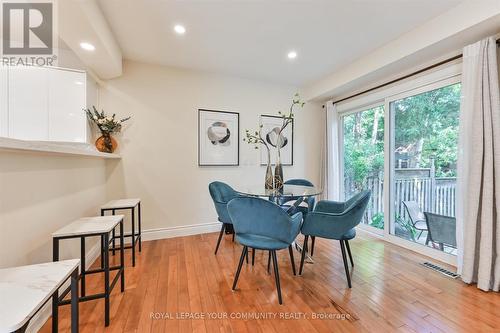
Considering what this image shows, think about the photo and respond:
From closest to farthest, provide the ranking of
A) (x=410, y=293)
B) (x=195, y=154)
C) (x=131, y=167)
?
(x=410, y=293) < (x=131, y=167) < (x=195, y=154)

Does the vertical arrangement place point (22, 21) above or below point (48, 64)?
above

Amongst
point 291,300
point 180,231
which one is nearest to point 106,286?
point 291,300

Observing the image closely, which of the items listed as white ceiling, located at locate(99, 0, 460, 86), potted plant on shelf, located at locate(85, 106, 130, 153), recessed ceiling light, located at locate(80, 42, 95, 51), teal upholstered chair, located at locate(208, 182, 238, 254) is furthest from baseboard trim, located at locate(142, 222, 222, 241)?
white ceiling, located at locate(99, 0, 460, 86)

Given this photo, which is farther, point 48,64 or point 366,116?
point 366,116

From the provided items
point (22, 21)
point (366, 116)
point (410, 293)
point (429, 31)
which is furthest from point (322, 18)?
point (22, 21)

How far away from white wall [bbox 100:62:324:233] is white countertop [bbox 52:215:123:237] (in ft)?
4.71

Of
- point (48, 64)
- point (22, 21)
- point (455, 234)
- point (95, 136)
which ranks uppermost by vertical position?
point (22, 21)

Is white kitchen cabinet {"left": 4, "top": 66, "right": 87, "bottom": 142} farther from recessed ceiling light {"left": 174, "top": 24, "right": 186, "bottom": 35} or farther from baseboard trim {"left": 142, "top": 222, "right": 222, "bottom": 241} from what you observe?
baseboard trim {"left": 142, "top": 222, "right": 222, "bottom": 241}

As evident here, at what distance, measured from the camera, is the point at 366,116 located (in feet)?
11.6

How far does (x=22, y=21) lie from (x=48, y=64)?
432 millimetres

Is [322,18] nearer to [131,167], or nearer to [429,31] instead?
[429,31]

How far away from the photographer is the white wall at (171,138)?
305 centimetres

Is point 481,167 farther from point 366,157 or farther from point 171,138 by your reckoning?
point 171,138

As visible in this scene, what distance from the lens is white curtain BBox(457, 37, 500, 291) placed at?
192cm
